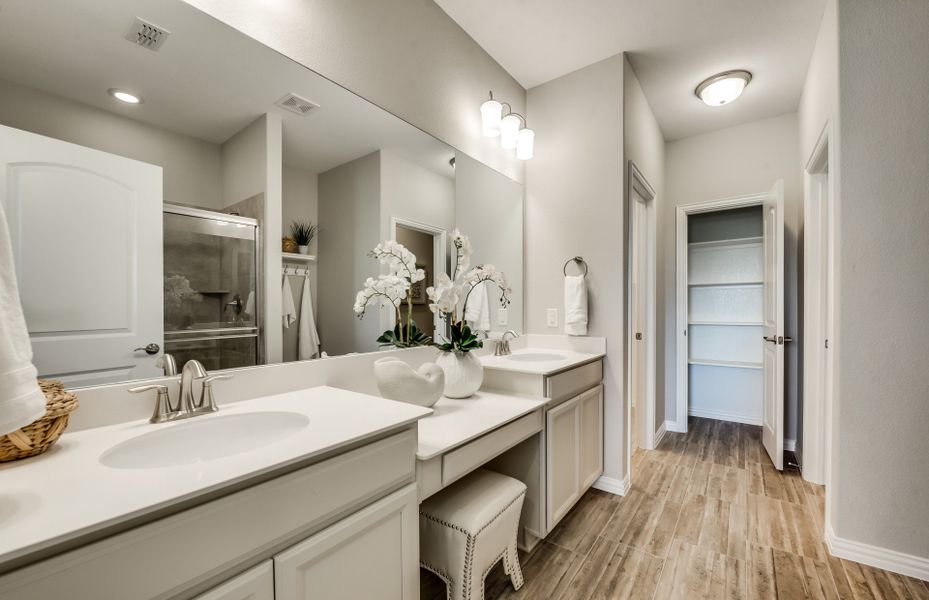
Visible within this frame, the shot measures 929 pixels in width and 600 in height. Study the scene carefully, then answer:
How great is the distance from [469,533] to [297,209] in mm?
1237

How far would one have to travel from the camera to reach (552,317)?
101 inches

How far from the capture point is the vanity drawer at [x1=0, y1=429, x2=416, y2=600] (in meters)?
0.57

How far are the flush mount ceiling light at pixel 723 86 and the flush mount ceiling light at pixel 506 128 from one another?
51.8 inches

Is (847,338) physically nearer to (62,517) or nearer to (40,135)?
(62,517)

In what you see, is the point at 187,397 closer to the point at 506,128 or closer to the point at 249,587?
the point at 249,587

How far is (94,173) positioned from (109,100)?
0.19 metres

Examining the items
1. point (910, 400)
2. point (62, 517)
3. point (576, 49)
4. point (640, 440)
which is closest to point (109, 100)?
point (62, 517)

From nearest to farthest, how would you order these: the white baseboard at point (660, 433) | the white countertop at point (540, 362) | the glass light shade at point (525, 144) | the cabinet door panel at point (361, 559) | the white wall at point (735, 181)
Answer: the cabinet door panel at point (361, 559) < the white countertop at point (540, 362) < the glass light shade at point (525, 144) < the white wall at point (735, 181) < the white baseboard at point (660, 433)

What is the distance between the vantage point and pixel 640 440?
3174 mm

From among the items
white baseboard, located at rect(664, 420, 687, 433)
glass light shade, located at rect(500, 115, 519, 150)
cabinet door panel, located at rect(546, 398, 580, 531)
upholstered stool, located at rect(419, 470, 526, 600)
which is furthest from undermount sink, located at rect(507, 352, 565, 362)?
white baseboard, located at rect(664, 420, 687, 433)

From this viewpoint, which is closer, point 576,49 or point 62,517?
point 62,517

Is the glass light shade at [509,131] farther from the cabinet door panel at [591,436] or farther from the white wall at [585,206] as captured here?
the cabinet door panel at [591,436]

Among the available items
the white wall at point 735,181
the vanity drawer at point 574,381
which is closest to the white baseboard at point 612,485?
the vanity drawer at point 574,381

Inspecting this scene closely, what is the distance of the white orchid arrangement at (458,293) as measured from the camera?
67.1 inches
